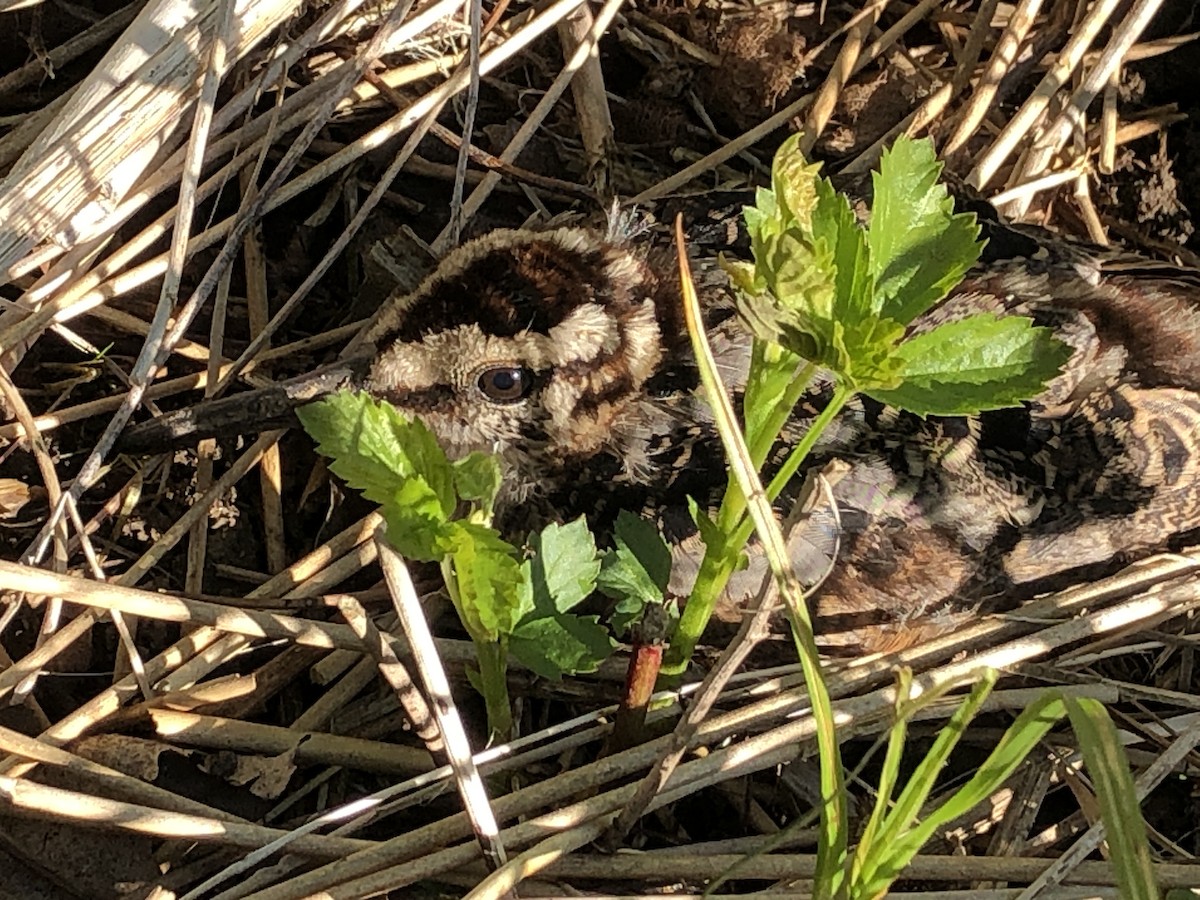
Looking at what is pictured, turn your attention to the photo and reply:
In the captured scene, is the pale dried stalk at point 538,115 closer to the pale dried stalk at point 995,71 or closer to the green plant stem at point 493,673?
the pale dried stalk at point 995,71

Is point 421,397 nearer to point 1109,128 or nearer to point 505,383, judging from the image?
point 505,383

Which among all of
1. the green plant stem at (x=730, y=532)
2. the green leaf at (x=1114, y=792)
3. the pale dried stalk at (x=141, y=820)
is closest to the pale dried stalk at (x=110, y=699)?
the pale dried stalk at (x=141, y=820)

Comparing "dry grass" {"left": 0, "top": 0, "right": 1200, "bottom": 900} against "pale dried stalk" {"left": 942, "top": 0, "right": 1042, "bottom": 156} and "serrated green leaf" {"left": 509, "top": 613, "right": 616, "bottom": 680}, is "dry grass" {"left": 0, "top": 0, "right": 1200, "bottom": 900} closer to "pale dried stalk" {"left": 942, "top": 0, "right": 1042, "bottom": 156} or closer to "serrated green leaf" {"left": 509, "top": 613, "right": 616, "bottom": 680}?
"pale dried stalk" {"left": 942, "top": 0, "right": 1042, "bottom": 156}

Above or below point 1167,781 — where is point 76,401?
above

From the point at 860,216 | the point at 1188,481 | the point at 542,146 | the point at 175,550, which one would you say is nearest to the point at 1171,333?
the point at 1188,481

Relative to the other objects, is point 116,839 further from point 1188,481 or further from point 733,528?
point 1188,481

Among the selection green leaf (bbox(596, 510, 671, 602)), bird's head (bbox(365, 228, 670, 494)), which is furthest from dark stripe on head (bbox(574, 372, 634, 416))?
green leaf (bbox(596, 510, 671, 602))
